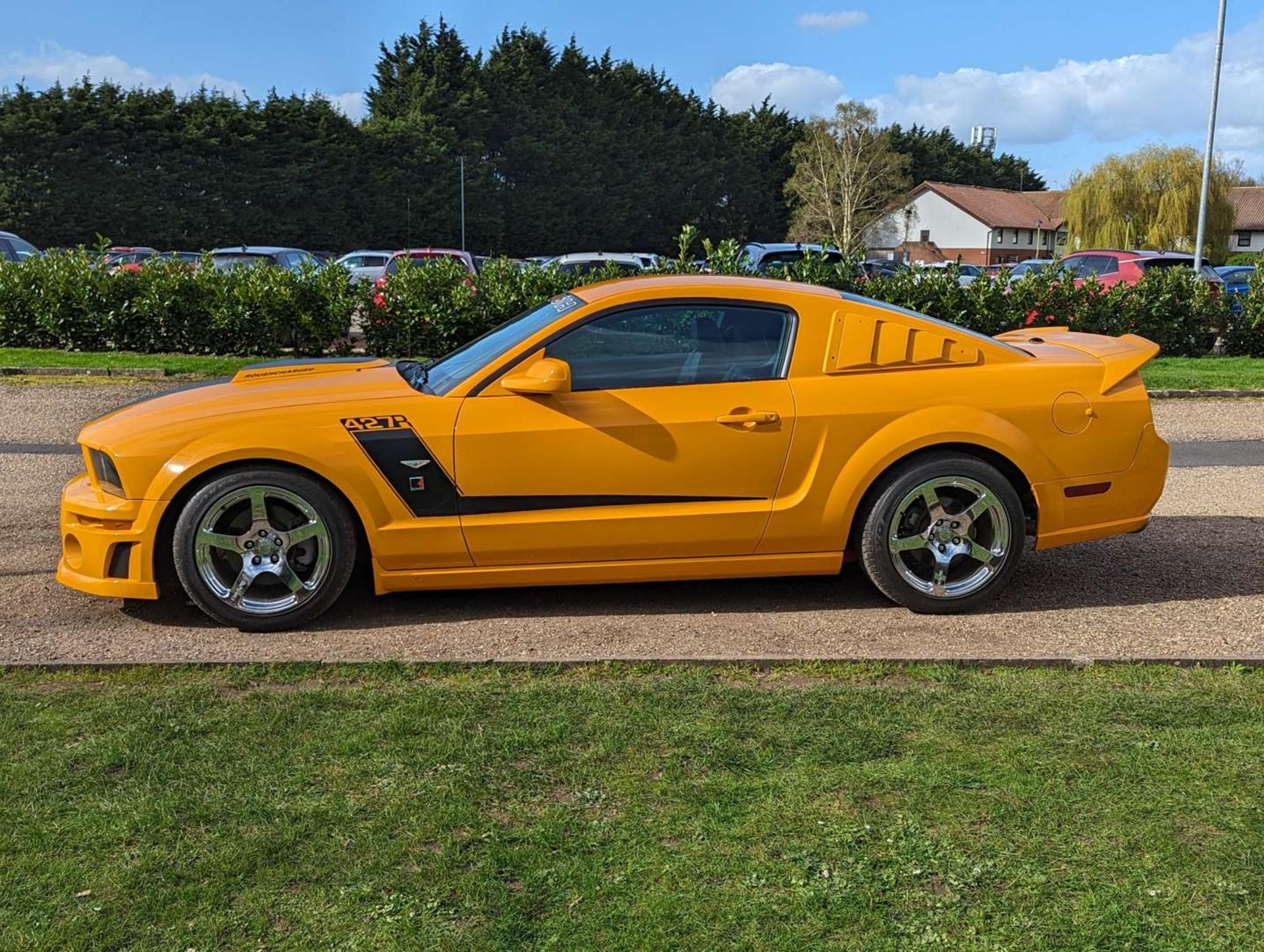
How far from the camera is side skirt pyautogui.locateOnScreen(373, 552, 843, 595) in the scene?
5.17 m

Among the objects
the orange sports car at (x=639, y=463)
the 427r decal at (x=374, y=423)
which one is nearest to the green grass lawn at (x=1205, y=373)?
the orange sports car at (x=639, y=463)

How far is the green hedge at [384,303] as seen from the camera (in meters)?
13.9

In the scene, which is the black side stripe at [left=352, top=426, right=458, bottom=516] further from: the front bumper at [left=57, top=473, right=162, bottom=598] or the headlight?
the headlight

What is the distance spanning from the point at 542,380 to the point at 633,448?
1.62 feet


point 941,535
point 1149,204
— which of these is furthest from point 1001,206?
point 941,535

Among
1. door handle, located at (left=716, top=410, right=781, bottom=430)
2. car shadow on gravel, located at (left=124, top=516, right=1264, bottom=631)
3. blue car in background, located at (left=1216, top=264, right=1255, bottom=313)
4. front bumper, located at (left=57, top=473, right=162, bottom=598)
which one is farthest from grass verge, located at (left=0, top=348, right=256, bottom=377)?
blue car in background, located at (left=1216, top=264, right=1255, bottom=313)

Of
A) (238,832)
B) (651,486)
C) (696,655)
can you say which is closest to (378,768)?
(238,832)

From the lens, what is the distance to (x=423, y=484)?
16.5 ft

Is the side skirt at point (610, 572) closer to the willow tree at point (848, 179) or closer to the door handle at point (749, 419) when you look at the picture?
the door handle at point (749, 419)

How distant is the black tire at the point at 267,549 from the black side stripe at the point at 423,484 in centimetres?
27

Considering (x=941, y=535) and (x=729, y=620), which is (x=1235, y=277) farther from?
(x=729, y=620)

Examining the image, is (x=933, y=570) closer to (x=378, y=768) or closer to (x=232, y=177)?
(x=378, y=768)

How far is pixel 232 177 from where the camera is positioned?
52.0 m

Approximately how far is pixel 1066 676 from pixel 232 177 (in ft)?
175
